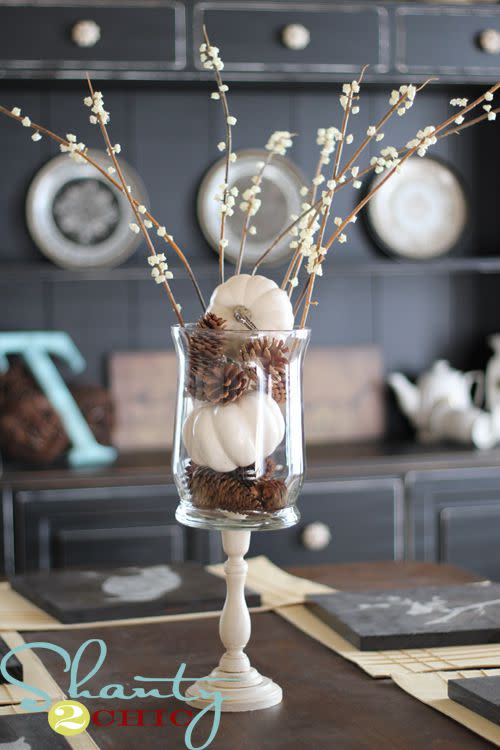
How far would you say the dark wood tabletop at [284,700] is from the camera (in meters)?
1.02

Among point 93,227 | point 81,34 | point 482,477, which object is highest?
point 81,34

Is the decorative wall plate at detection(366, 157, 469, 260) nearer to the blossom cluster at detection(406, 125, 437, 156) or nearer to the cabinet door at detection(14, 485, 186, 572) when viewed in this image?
the cabinet door at detection(14, 485, 186, 572)

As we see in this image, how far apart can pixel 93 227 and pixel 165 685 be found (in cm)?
226

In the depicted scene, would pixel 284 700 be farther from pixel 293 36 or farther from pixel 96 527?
pixel 293 36

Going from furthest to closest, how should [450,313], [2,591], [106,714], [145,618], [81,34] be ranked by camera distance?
[450,313] → [81,34] → [2,591] → [145,618] → [106,714]

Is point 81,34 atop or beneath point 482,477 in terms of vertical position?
atop

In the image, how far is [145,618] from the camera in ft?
4.73

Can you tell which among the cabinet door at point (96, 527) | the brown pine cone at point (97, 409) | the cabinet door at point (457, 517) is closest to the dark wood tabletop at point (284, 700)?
the cabinet door at point (96, 527)

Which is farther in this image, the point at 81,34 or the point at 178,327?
the point at 81,34

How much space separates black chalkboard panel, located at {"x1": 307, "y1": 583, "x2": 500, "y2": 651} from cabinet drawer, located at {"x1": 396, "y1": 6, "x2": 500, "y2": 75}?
1.98m

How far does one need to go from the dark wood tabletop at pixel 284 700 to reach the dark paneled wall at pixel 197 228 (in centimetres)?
184

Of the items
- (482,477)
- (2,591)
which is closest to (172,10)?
(482,477)

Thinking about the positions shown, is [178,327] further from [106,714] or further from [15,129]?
[15,129]

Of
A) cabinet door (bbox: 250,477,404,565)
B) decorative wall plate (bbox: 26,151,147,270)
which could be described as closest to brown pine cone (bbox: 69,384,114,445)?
decorative wall plate (bbox: 26,151,147,270)
